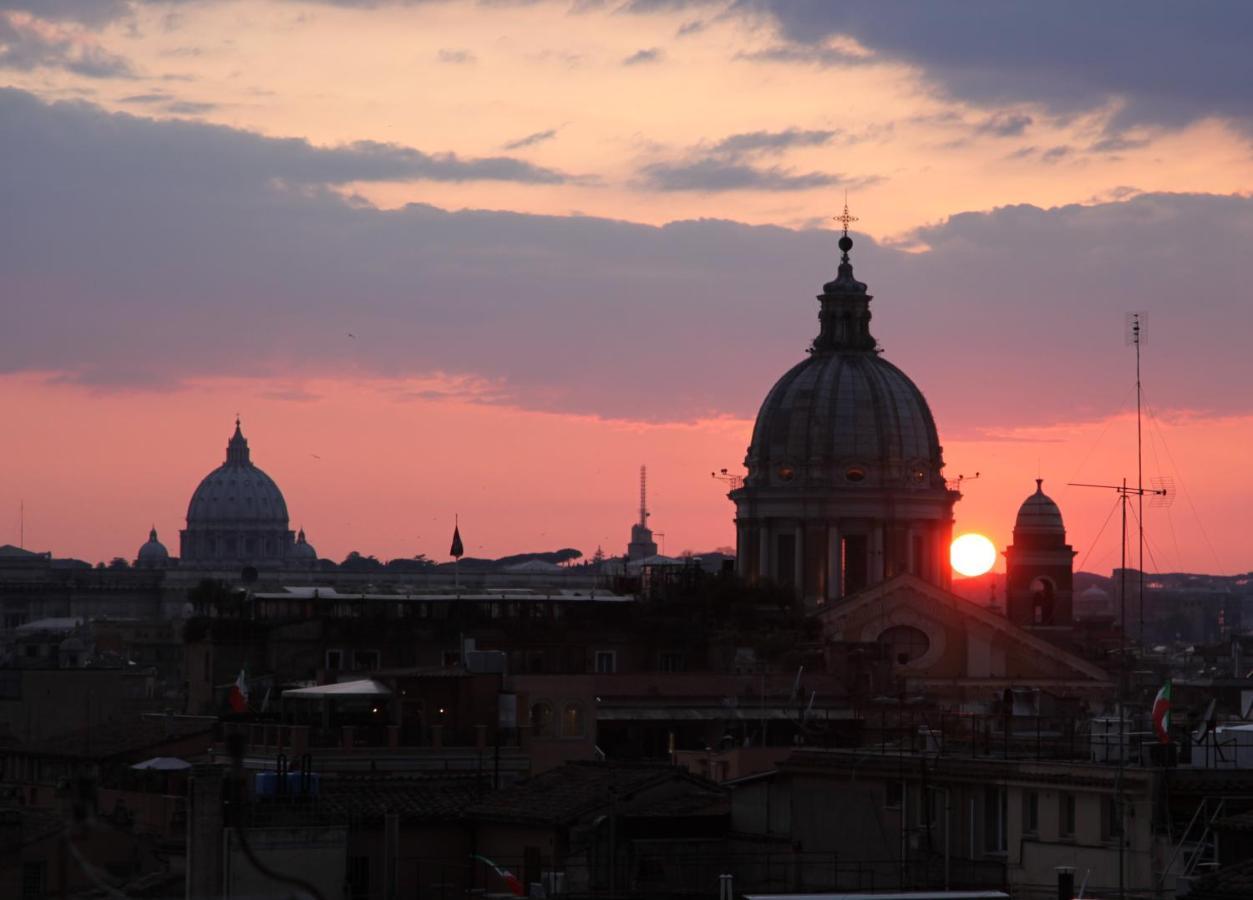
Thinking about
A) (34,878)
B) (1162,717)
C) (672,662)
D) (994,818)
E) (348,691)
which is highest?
(672,662)

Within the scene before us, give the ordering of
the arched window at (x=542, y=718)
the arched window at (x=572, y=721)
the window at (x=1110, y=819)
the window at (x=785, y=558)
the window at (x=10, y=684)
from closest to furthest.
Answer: the window at (x=1110, y=819) → the arched window at (x=542, y=718) → the arched window at (x=572, y=721) → the window at (x=10, y=684) → the window at (x=785, y=558)

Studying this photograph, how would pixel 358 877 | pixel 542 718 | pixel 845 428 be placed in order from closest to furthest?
pixel 358 877
pixel 542 718
pixel 845 428

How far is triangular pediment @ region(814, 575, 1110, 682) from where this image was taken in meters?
110

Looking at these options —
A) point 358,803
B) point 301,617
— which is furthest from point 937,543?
point 358,803

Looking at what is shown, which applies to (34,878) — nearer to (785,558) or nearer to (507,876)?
(507,876)

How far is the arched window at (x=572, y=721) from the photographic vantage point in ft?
234

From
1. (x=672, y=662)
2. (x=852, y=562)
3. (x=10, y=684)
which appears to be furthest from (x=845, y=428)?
(x=10, y=684)

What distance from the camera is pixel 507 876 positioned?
1784 inches

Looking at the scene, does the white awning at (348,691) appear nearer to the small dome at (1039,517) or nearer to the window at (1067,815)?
the window at (1067,815)

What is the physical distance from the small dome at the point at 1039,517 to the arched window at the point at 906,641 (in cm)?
1352

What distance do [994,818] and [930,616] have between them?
68.8 m

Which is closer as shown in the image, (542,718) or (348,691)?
(348,691)

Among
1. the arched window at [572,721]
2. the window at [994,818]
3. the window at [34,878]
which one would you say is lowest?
the window at [34,878]

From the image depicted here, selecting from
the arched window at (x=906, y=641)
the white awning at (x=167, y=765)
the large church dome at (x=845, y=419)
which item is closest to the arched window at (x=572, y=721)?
the white awning at (x=167, y=765)
